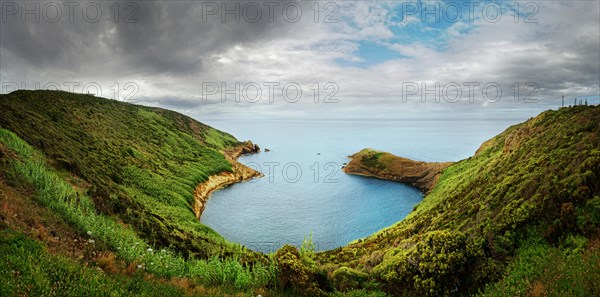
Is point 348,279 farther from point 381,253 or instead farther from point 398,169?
point 398,169

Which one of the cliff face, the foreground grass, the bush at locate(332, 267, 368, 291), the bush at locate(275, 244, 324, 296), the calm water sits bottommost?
the calm water

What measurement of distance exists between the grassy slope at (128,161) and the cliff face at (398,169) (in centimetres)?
4110

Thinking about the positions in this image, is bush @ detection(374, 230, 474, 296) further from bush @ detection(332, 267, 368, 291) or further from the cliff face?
the cliff face

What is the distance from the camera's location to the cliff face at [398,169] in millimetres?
73731

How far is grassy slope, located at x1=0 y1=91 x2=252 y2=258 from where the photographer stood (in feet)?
71.2

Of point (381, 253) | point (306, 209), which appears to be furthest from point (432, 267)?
point (306, 209)

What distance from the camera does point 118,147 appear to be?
5234 centimetres

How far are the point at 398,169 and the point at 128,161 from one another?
66.1m

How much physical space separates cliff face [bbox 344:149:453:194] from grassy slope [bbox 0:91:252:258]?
4110cm

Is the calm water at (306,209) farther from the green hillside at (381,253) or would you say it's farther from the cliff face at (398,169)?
the green hillside at (381,253)

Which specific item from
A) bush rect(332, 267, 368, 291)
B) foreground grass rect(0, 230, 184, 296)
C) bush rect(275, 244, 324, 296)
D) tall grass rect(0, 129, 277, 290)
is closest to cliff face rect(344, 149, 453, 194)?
bush rect(332, 267, 368, 291)

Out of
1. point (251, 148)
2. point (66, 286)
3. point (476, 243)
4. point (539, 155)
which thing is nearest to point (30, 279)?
point (66, 286)

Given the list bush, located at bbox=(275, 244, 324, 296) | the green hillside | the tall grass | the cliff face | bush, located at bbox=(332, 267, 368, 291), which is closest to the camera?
the green hillside

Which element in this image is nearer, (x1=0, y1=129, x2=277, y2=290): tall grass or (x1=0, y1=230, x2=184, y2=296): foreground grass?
(x1=0, y1=230, x2=184, y2=296): foreground grass
